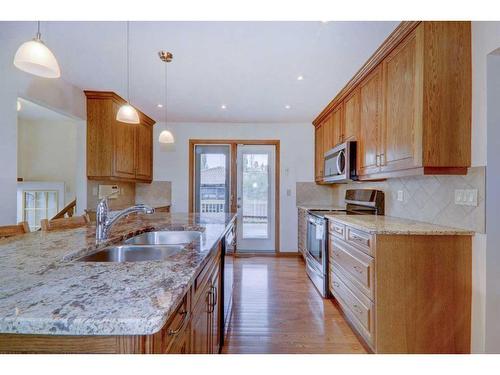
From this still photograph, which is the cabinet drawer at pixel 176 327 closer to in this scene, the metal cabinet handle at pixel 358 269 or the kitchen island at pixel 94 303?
the kitchen island at pixel 94 303

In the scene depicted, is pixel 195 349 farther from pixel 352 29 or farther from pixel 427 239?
pixel 352 29

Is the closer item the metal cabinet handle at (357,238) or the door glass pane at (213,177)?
the metal cabinet handle at (357,238)

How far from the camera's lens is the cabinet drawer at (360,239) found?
1.78 metres

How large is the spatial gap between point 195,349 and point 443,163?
1.81 meters

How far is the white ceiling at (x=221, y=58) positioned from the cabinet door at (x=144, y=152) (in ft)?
2.32

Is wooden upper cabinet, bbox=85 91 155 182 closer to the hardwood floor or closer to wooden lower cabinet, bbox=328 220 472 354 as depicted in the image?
the hardwood floor

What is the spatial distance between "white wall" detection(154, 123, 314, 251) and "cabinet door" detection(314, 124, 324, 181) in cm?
17

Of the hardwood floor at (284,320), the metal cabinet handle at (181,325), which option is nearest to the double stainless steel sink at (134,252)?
the metal cabinet handle at (181,325)

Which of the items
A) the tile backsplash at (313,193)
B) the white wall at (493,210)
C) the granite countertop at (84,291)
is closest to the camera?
the granite countertop at (84,291)

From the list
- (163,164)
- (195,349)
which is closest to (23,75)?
(163,164)

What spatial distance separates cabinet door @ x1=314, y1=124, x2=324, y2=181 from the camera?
4055 mm

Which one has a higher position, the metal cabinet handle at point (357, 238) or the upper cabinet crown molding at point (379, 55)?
the upper cabinet crown molding at point (379, 55)

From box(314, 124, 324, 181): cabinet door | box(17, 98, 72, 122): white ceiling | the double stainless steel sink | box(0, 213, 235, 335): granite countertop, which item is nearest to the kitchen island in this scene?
box(0, 213, 235, 335): granite countertop

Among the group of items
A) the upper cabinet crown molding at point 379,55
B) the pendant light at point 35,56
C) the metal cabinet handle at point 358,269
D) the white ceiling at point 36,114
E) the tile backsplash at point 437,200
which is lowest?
the metal cabinet handle at point 358,269
